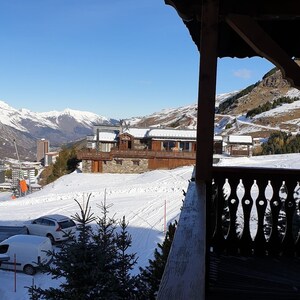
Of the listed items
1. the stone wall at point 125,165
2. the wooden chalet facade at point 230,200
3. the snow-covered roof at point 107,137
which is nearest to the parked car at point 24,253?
the wooden chalet facade at point 230,200

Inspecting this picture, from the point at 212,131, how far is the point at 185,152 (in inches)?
1526

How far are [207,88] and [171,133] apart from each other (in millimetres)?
42378

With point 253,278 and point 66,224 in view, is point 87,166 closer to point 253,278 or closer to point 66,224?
point 66,224

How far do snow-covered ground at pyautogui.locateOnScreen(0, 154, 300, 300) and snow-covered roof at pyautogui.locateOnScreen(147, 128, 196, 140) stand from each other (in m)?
7.91

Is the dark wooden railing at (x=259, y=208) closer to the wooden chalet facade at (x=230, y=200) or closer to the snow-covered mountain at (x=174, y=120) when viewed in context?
the wooden chalet facade at (x=230, y=200)

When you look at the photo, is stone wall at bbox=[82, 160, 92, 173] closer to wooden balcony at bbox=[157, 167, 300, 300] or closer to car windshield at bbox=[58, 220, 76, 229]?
car windshield at bbox=[58, 220, 76, 229]

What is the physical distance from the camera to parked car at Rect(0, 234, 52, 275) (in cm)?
1352

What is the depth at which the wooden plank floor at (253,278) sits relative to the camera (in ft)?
11.3

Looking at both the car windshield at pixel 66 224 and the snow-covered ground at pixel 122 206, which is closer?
the snow-covered ground at pixel 122 206

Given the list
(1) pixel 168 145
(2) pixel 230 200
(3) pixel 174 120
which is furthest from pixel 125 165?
(3) pixel 174 120

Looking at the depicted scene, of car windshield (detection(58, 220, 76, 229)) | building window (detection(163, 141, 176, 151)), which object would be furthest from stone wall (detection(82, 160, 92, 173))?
car windshield (detection(58, 220, 76, 229))

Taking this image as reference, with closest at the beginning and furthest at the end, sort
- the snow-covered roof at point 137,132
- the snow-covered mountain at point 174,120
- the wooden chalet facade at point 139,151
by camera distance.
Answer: the wooden chalet facade at point 139,151, the snow-covered roof at point 137,132, the snow-covered mountain at point 174,120

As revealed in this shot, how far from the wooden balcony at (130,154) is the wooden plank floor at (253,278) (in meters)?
36.7

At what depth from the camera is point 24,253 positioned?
13.8 meters
